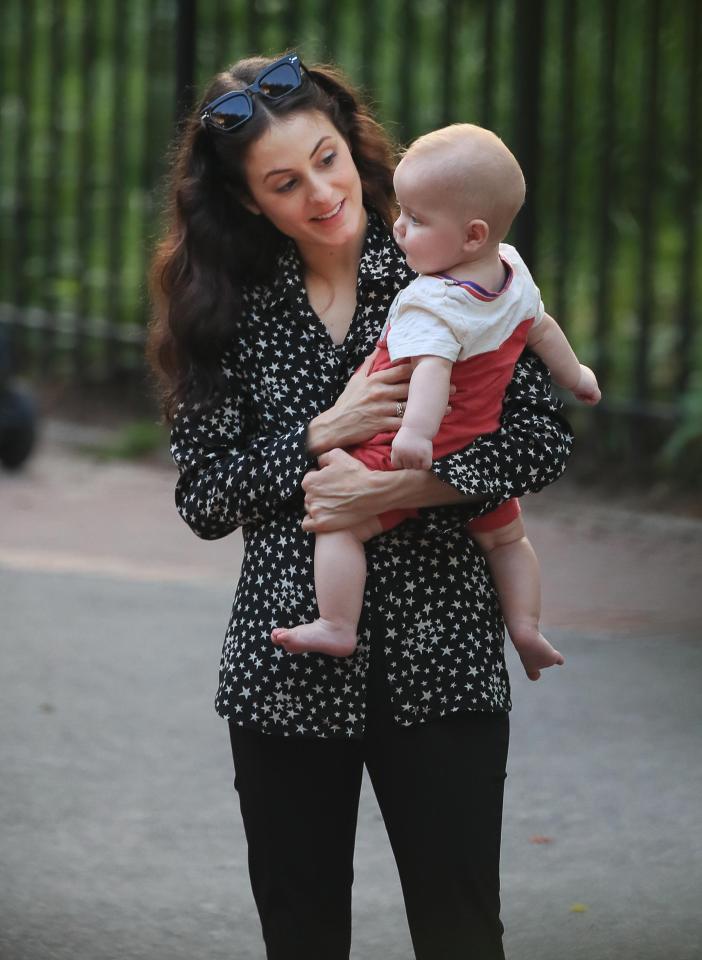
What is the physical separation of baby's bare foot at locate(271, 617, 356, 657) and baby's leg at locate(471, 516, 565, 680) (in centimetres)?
29

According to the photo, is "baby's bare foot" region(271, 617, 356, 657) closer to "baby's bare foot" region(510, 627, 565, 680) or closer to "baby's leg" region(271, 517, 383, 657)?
"baby's leg" region(271, 517, 383, 657)

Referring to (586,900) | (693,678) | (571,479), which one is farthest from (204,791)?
(571,479)

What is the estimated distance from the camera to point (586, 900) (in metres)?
3.68

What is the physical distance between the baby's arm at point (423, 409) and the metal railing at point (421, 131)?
4443 millimetres

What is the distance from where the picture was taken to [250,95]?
2.59 meters

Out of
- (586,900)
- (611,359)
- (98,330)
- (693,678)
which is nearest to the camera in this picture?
(586,900)

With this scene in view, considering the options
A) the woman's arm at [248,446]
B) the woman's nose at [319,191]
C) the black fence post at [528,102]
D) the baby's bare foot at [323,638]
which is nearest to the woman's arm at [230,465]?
the woman's arm at [248,446]

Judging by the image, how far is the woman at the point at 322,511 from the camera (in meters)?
2.53

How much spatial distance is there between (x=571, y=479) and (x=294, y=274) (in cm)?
473

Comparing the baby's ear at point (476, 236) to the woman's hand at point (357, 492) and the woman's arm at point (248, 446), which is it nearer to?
the woman's arm at point (248, 446)

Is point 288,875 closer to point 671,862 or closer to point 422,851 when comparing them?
point 422,851

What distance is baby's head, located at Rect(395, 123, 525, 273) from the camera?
2375 mm

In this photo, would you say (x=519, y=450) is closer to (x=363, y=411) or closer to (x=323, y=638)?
(x=363, y=411)

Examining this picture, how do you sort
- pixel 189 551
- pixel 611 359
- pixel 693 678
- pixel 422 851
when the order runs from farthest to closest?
pixel 611 359 → pixel 189 551 → pixel 693 678 → pixel 422 851
